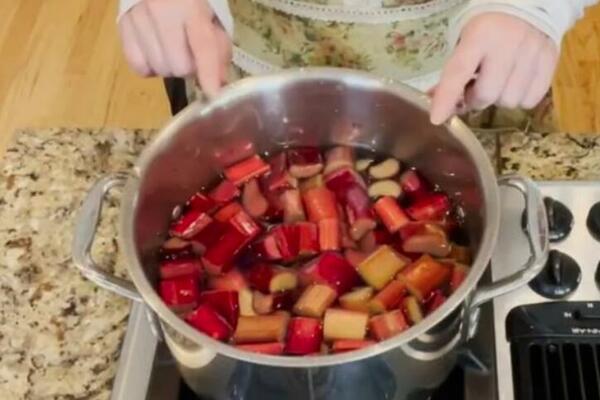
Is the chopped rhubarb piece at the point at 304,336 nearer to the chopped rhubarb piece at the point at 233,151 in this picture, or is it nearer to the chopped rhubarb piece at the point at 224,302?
the chopped rhubarb piece at the point at 224,302

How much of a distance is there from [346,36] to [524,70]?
34cm

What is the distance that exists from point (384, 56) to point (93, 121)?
3.35ft

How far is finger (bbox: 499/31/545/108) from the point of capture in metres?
0.77

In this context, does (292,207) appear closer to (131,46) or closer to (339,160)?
(339,160)

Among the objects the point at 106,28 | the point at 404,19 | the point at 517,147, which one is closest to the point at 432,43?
the point at 404,19

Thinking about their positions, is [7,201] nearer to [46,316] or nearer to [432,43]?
[46,316]

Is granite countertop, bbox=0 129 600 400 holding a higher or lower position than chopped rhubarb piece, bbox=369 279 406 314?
lower

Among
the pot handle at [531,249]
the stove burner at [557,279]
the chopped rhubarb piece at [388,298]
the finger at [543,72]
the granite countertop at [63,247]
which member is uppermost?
the finger at [543,72]

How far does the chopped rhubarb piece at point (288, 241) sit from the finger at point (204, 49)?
4.7 inches

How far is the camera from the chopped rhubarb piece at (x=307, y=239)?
30.2 inches

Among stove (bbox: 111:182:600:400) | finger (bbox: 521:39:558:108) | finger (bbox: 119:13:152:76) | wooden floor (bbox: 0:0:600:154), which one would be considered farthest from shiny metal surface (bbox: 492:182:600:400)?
wooden floor (bbox: 0:0:600:154)

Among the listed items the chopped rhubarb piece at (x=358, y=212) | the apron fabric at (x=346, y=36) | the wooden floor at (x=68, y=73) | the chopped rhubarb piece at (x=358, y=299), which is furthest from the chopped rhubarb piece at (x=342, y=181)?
the wooden floor at (x=68, y=73)

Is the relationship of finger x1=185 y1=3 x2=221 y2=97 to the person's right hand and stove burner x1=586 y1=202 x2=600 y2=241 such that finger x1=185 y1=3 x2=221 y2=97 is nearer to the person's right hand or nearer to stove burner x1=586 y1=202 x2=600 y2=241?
the person's right hand

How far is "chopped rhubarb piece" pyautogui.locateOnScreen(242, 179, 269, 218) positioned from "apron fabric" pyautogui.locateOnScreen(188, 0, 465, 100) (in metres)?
0.25
